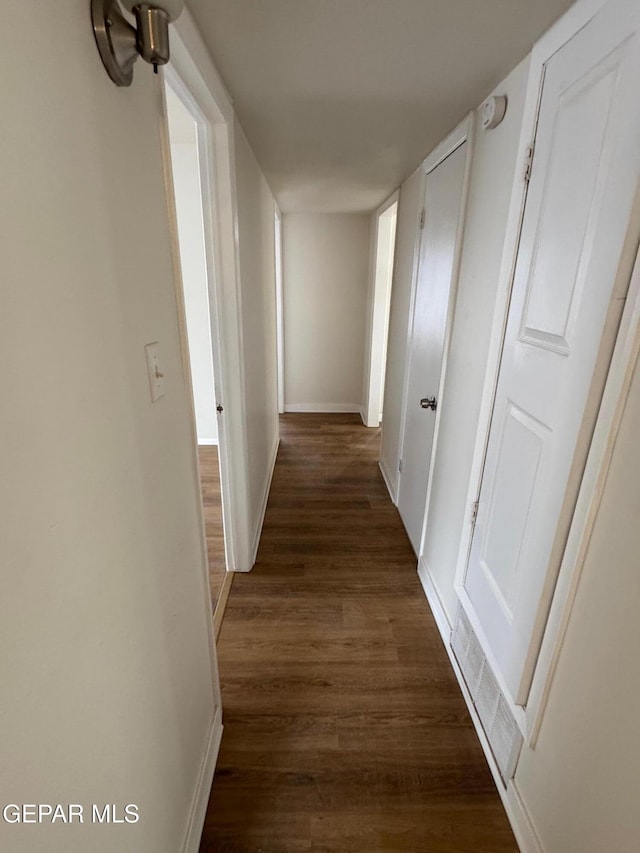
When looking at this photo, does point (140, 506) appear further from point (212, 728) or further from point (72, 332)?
point (212, 728)

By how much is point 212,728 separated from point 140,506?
0.95 metres

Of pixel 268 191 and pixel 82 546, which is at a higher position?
pixel 268 191

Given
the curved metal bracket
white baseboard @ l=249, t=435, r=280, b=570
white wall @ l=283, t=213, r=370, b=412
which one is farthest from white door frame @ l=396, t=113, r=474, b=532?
white wall @ l=283, t=213, r=370, b=412

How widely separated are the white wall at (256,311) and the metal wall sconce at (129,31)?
3.60 feet

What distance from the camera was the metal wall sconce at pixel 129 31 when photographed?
63 cm

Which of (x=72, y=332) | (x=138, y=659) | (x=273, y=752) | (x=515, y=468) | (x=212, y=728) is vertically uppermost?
(x=72, y=332)

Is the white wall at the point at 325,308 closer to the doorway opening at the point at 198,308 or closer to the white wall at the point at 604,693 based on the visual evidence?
the doorway opening at the point at 198,308

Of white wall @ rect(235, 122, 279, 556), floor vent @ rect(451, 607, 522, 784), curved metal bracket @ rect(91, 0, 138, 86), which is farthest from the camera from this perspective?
white wall @ rect(235, 122, 279, 556)

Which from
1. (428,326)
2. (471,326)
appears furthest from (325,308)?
(471,326)

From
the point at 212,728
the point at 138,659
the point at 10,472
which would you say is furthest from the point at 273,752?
the point at 10,472

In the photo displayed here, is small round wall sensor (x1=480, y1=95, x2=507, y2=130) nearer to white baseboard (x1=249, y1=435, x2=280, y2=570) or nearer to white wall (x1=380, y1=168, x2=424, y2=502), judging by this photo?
white wall (x1=380, y1=168, x2=424, y2=502)

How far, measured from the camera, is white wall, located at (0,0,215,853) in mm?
471

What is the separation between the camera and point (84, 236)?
60 cm

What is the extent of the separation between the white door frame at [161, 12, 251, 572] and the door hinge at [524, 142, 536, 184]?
3.02 feet
